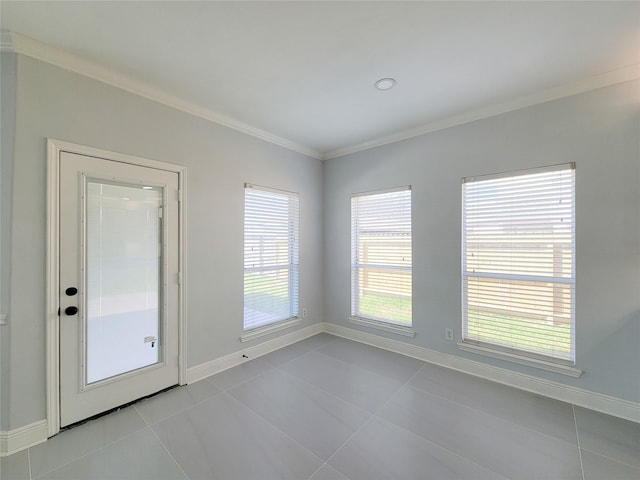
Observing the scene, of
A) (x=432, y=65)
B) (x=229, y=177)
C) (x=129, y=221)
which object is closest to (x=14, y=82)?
(x=129, y=221)

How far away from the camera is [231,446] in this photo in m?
1.82

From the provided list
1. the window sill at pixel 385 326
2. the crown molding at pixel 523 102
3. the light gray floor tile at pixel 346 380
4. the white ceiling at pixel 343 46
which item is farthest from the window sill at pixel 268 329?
the crown molding at pixel 523 102

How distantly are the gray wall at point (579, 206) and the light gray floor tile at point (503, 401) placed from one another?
23 cm

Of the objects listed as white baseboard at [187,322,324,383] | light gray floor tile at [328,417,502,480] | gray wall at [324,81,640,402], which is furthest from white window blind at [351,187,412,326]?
light gray floor tile at [328,417,502,480]

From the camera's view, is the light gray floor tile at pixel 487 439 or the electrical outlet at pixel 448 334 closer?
the light gray floor tile at pixel 487 439

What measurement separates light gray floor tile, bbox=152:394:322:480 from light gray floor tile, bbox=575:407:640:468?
1.95m

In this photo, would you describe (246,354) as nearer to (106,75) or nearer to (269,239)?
(269,239)

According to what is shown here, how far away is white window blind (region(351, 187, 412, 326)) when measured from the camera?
3.36m

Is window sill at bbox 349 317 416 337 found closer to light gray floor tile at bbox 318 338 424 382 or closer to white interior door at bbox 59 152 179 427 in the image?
light gray floor tile at bbox 318 338 424 382

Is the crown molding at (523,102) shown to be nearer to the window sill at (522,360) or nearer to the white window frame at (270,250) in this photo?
the white window frame at (270,250)

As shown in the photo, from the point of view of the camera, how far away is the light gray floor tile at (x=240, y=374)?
2648mm

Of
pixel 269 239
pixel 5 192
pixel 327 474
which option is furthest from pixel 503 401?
pixel 5 192

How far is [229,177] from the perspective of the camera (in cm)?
301

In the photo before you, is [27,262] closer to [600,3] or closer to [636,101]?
[600,3]
